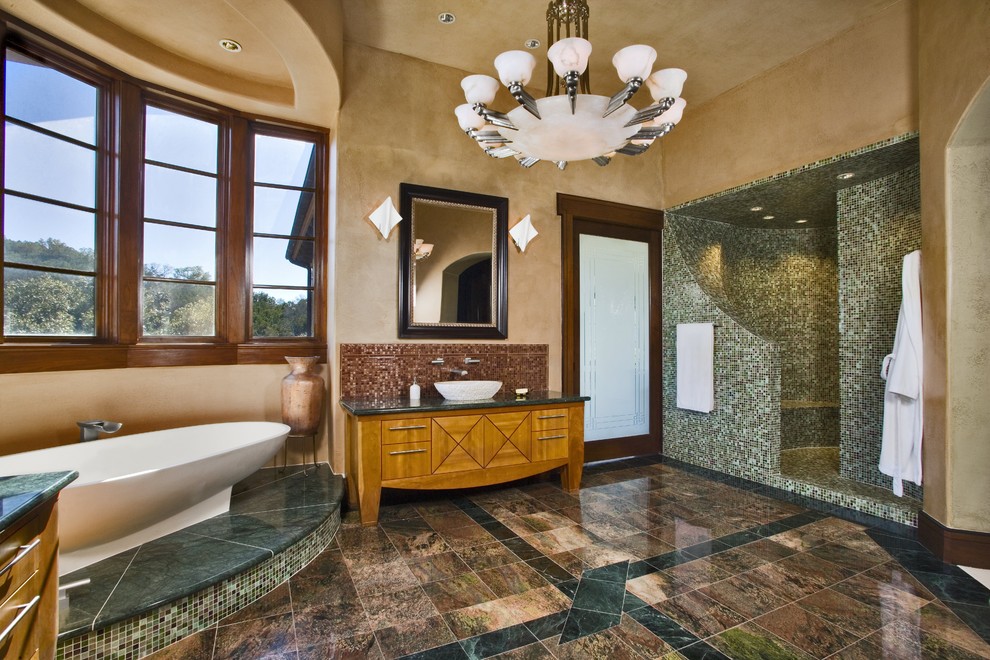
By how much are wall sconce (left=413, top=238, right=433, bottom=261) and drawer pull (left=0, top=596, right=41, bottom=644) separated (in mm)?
2995

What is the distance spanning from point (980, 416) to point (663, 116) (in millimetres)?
2365

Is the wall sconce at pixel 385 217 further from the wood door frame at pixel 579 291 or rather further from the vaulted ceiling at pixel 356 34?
the wood door frame at pixel 579 291

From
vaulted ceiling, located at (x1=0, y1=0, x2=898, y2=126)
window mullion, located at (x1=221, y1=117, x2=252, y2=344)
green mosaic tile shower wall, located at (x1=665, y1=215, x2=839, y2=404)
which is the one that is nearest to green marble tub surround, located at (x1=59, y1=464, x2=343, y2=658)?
window mullion, located at (x1=221, y1=117, x2=252, y2=344)

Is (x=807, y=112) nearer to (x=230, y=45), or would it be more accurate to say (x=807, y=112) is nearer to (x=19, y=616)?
(x=230, y=45)

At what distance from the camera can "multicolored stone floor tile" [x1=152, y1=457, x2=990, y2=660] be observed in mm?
1951

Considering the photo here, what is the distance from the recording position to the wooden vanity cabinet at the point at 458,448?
3131 mm

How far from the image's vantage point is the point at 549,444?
12.2 ft

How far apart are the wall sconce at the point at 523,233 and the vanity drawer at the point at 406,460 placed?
190 centimetres

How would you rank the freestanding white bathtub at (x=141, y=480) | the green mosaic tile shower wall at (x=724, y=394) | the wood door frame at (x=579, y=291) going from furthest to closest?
the wood door frame at (x=579, y=291), the green mosaic tile shower wall at (x=724, y=394), the freestanding white bathtub at (x=141, y=480)

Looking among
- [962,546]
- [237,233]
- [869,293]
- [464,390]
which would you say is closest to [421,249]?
[464,390]

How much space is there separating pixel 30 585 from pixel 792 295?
21.8ft

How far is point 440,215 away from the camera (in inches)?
156

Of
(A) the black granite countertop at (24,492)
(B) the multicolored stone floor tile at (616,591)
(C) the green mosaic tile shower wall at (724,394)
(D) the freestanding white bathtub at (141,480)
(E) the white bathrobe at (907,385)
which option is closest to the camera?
(A) the black granite countertop at (24,492)

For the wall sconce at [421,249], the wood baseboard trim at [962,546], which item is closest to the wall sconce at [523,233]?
the wall sconce at [421,249]
